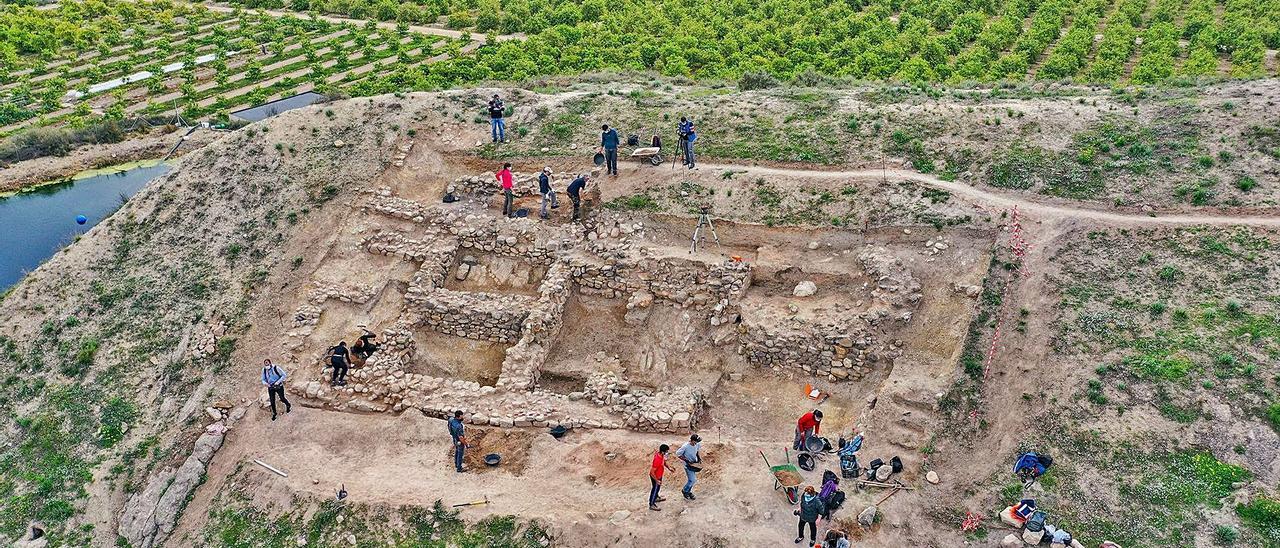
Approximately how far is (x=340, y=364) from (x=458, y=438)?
16.3 feet

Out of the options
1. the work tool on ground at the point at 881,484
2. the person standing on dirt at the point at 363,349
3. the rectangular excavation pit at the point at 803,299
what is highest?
the rectangular excavation pit at the point at 803,299

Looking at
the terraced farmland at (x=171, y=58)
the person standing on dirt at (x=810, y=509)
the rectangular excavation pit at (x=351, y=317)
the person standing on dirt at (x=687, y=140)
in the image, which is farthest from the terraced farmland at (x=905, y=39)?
the person standing on dirt at (x=810, y=509)

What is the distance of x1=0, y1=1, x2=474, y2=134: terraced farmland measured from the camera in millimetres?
54750

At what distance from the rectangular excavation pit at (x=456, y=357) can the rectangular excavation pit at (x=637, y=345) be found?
1.61 meters

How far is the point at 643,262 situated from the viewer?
85.3 feet

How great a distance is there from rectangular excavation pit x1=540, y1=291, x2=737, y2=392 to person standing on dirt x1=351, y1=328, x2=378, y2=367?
4921 mm

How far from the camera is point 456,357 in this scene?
2564 centimetres

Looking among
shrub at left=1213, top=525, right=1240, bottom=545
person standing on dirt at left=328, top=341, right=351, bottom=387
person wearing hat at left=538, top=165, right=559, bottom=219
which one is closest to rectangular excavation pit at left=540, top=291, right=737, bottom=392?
person wearing hat at left=538, top=165, right=559, bottom=219

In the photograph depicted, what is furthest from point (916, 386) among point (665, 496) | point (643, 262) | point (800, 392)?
point (643, 262)

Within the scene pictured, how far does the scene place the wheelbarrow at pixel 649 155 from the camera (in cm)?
2933

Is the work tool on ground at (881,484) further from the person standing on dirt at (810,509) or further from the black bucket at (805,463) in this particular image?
the person standing on dirt at (810,509)

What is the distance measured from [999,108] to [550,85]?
63.5 ft

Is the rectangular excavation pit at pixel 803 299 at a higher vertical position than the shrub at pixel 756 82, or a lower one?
lower

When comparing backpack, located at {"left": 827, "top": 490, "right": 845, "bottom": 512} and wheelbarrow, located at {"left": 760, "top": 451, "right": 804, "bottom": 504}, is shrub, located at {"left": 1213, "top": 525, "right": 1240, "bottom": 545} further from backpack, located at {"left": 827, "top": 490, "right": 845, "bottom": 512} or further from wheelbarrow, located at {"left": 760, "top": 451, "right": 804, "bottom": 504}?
wheelbarrow, located at {"left": 760, "top": 451, "right": 804, "bottom": 504}
